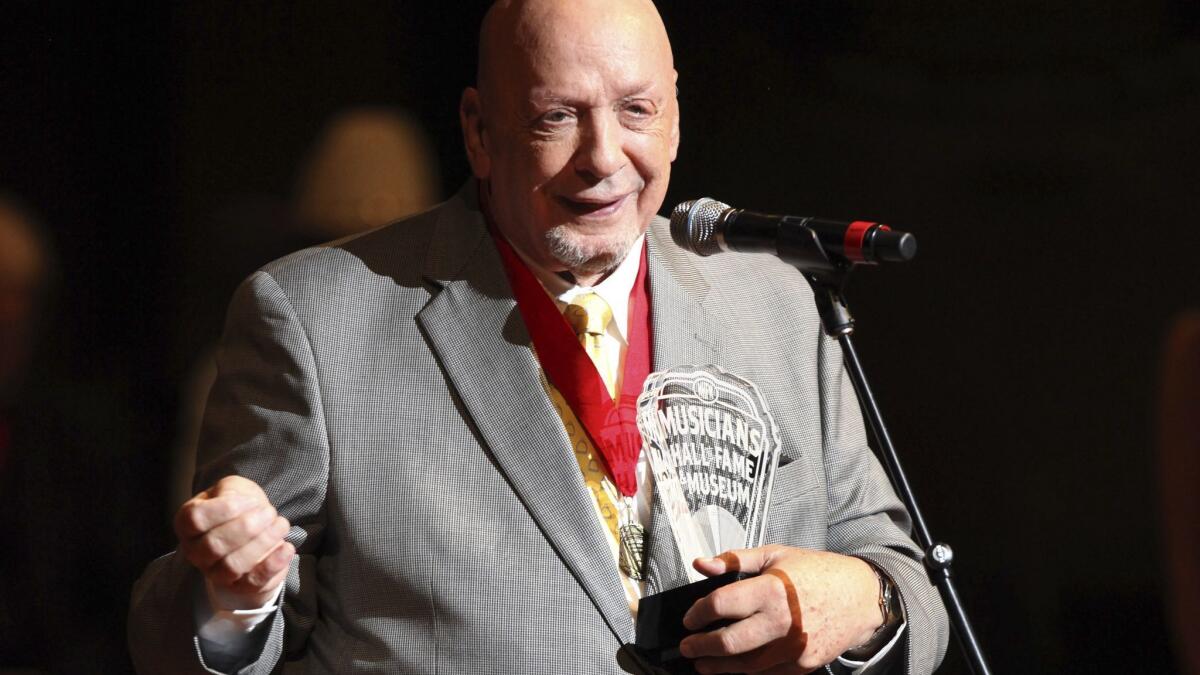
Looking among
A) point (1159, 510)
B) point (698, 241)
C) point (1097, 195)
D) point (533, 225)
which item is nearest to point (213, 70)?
point (533, 225)

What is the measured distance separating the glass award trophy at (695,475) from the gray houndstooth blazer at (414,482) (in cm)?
7

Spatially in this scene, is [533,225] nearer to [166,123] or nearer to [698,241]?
[698,241]

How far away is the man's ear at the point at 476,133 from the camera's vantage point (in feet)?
6.86

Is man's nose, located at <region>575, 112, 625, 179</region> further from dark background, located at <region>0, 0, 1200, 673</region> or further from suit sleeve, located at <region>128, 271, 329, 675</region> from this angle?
dark background, located at <region>0, 0, 1200, 673</region>

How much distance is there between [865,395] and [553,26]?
2.64 ft

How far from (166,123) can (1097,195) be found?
1940 mm

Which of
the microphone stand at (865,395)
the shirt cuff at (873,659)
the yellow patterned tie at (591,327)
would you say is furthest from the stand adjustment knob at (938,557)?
the yellow patterned tie at (591,327)

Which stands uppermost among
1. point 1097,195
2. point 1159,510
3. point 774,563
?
point 1097,195

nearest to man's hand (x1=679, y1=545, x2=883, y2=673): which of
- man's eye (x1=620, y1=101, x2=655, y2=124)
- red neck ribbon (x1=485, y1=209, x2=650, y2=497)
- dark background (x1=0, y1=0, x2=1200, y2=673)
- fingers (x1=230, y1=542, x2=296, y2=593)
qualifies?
red neck ribbon (x1=485, y1=209, x2=650, y2=497)

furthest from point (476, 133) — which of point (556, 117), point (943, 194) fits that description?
point (943, 194)

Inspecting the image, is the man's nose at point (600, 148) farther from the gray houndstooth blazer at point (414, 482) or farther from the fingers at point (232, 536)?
the fingers at point (232, 536)

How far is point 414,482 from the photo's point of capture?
1.86 metres

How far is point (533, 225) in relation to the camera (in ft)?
6.59

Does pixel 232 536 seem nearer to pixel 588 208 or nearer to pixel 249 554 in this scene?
pixel 249 554
